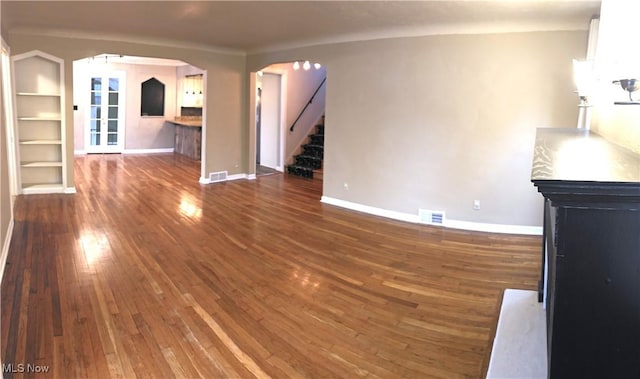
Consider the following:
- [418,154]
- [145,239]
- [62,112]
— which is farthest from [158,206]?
[418,154]

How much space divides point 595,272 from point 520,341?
68.9 inches

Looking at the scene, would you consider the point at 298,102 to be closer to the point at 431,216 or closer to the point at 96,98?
the point at 431,216

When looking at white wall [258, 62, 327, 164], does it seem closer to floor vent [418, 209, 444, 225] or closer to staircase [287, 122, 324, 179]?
staircase [287, 122, 324, 179]

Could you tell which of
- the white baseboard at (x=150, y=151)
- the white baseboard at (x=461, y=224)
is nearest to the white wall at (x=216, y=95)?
the white baseboard at (x=461, y=224)

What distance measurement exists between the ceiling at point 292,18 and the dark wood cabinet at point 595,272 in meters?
3.87

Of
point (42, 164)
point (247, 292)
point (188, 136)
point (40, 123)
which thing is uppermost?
point (40, 123)

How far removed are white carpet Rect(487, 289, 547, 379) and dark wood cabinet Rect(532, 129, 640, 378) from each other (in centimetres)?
120

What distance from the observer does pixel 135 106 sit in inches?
507

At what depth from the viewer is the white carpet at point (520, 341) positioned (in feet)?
8.02

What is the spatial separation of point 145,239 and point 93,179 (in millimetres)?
4465

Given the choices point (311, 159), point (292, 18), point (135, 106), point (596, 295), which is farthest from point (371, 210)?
point (135, 106)

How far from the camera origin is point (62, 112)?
24.0 ft

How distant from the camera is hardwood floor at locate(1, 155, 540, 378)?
277 centimetres

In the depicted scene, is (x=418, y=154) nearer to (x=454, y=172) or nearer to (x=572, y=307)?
(x=454, y=172)
